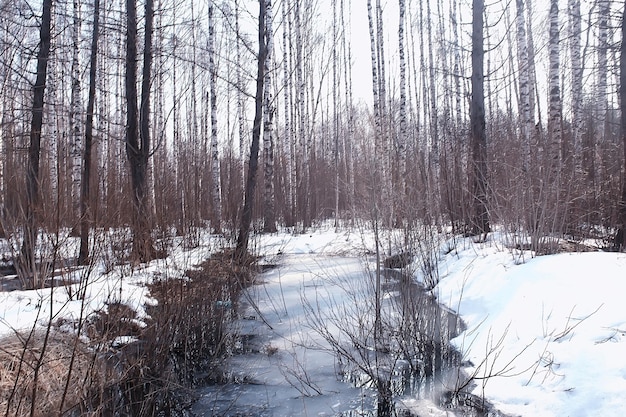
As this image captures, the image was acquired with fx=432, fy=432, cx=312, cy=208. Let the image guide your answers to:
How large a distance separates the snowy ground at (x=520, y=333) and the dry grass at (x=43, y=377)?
12.2 inches

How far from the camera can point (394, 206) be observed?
180 inches

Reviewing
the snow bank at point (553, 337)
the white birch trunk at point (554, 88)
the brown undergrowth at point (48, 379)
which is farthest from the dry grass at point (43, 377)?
the white birch trunk at point (554, 88)

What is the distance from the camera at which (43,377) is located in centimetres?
271

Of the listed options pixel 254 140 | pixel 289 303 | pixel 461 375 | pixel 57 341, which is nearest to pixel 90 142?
pixel 254 140

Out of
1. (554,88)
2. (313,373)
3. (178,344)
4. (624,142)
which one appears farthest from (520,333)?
(554,88)

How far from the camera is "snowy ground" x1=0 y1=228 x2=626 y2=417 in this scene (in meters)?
3.03

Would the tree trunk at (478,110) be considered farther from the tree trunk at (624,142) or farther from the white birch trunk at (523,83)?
the tree trunk at (624,142)

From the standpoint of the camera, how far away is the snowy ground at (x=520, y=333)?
3.03m

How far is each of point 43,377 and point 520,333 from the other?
383 centimetres

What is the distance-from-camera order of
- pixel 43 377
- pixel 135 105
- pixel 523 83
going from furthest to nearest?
pixel 523 83 → pixel 135 105 → pixel 43 377

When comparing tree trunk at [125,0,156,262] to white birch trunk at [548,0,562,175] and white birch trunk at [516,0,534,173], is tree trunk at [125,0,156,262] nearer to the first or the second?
white birch trunk at [548,0,562,175]

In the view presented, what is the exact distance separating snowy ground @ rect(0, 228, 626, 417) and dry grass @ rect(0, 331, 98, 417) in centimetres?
31

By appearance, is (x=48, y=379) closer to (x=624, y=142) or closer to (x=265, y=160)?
(x=624, y=142)

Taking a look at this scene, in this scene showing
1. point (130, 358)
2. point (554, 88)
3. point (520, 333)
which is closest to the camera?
point (130, 358)
